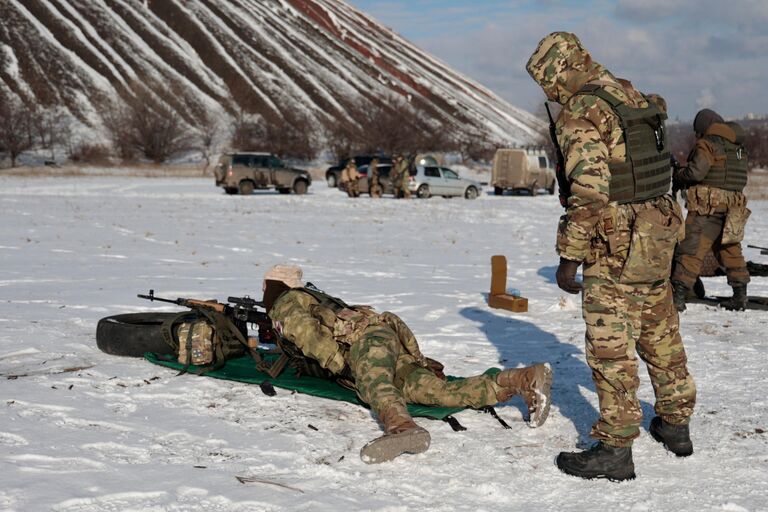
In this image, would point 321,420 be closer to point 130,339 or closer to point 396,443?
point 396,443

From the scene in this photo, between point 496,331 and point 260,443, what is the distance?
143 inches

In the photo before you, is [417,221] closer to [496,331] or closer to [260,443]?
[496,331]

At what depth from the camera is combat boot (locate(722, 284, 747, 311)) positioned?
8031mm

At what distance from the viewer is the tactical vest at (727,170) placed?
7570 mm

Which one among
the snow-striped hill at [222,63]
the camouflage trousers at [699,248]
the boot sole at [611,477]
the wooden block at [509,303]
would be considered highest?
the snow-striped hill at [222,63]

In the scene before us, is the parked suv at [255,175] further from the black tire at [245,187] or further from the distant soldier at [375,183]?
the distant soldier at [375,183]

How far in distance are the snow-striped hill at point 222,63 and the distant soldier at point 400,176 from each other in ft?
222

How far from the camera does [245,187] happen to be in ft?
94.6

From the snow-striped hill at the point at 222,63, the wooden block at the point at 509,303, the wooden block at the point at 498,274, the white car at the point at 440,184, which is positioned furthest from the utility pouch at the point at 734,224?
the snow-striped hill at the point at 222,63

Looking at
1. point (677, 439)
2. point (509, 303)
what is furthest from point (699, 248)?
point (677, 439)

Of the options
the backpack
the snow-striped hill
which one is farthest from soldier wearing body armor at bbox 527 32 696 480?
the snow-striped hill

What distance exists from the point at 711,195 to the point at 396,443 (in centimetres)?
525

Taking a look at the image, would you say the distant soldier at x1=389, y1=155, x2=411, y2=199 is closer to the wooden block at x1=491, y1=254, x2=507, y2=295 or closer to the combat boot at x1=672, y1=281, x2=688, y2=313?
the wooden block at x1=491, y1=254, x2=507, y2=295

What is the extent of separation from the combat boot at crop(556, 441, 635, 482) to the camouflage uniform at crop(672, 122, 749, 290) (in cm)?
439
